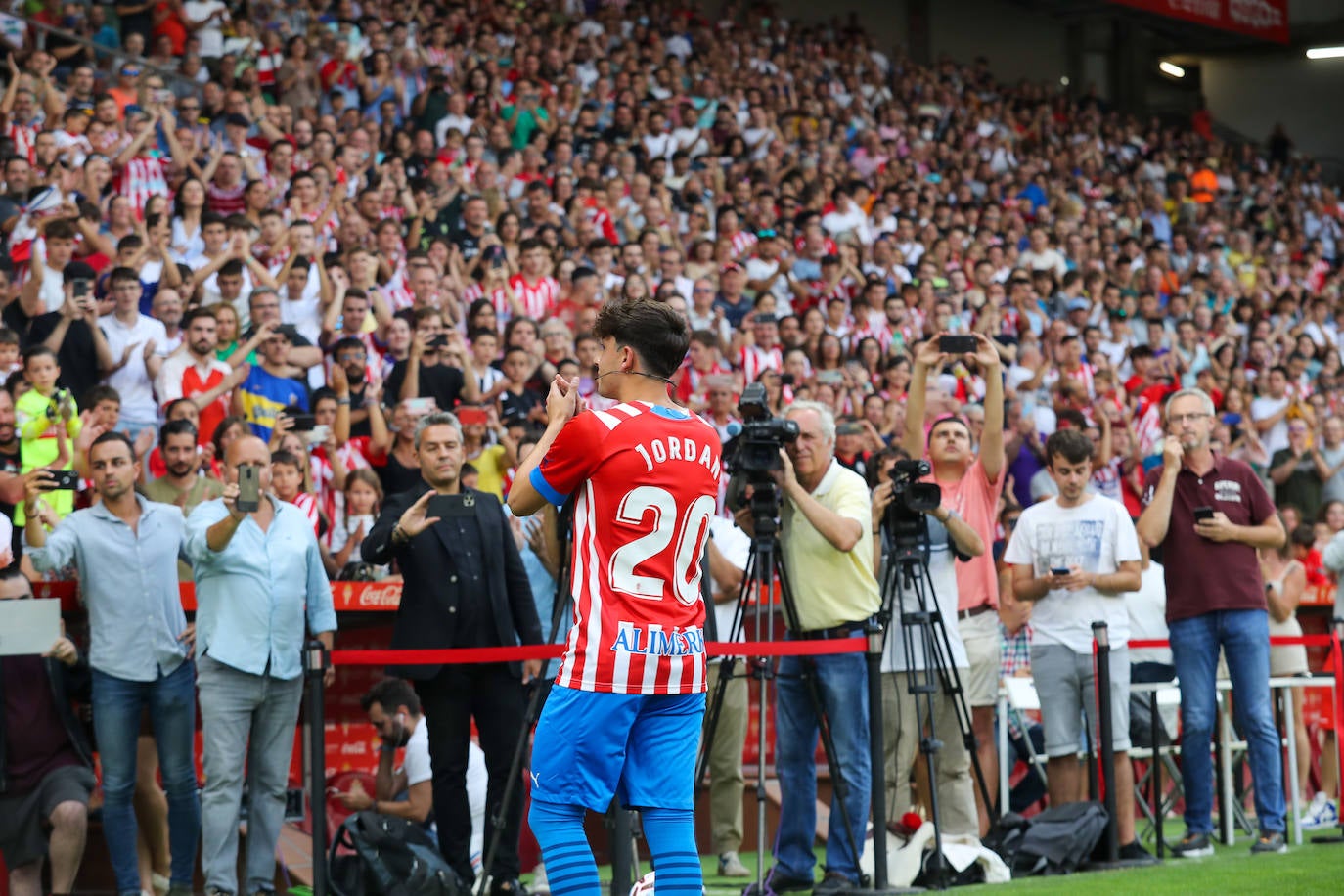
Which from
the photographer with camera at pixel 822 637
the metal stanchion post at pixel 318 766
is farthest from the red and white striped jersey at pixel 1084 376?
the metal stanchion post at pixel 318 766

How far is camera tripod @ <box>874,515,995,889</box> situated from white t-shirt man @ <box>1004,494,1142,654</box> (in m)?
0.64

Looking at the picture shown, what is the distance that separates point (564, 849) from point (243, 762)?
3245 mm

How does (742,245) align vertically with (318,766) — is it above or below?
above

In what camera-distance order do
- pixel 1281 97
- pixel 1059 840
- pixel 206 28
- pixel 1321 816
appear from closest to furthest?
pixel 1059 840 < pixel 1321 816 < pixel 206 28 < pixel 1281 97

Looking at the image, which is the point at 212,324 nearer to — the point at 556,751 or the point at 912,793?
the point at 912,793

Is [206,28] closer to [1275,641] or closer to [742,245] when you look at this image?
[742,245]

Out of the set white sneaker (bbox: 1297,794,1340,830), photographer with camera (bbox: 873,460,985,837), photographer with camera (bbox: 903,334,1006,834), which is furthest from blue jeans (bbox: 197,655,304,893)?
white sneaker (bbox: 1297,794,1340,830)

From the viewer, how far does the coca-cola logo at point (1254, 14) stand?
29.6 m

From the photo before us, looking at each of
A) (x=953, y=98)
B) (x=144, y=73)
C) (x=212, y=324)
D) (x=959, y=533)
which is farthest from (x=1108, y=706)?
(x=953, y=98)

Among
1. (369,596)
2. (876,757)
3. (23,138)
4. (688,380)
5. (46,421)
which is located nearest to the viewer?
(876,757)

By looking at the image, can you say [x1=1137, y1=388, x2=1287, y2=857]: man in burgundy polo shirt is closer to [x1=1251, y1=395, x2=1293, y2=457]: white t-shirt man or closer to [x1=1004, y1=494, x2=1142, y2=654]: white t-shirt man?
[x1=1004, y1=494, x2=1142, y2=654]: white t-shirt man

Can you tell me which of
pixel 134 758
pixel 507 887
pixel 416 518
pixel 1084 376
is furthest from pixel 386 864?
pixel 1084 376

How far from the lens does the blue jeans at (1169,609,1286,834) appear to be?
8.34 metres

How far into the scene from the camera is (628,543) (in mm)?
4613
